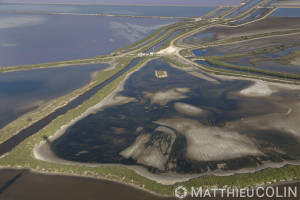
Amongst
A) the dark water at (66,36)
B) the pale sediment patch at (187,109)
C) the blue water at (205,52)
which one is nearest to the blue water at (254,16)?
the dark water at (66,36)

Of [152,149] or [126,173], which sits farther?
[152,149]

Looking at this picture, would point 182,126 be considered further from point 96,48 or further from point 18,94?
point 96,48

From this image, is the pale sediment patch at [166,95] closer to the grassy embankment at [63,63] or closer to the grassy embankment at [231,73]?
the grassy embankment at [231,73]

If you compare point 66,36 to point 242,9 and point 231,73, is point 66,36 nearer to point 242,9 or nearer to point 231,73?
point 231,73

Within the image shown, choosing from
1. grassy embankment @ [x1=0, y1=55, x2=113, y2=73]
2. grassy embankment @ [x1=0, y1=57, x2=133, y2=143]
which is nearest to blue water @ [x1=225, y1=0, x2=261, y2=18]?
grassy embankment @ [x1=0, y1=55, x2=113, y2=73]

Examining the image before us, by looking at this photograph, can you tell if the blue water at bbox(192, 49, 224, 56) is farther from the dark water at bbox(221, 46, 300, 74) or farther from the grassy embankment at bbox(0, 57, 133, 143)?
the grassy embankment at bbox(0, 57, 133, 143)

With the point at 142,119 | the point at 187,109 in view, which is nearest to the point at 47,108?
the point at 142,119

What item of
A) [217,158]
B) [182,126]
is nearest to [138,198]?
[217,158]
